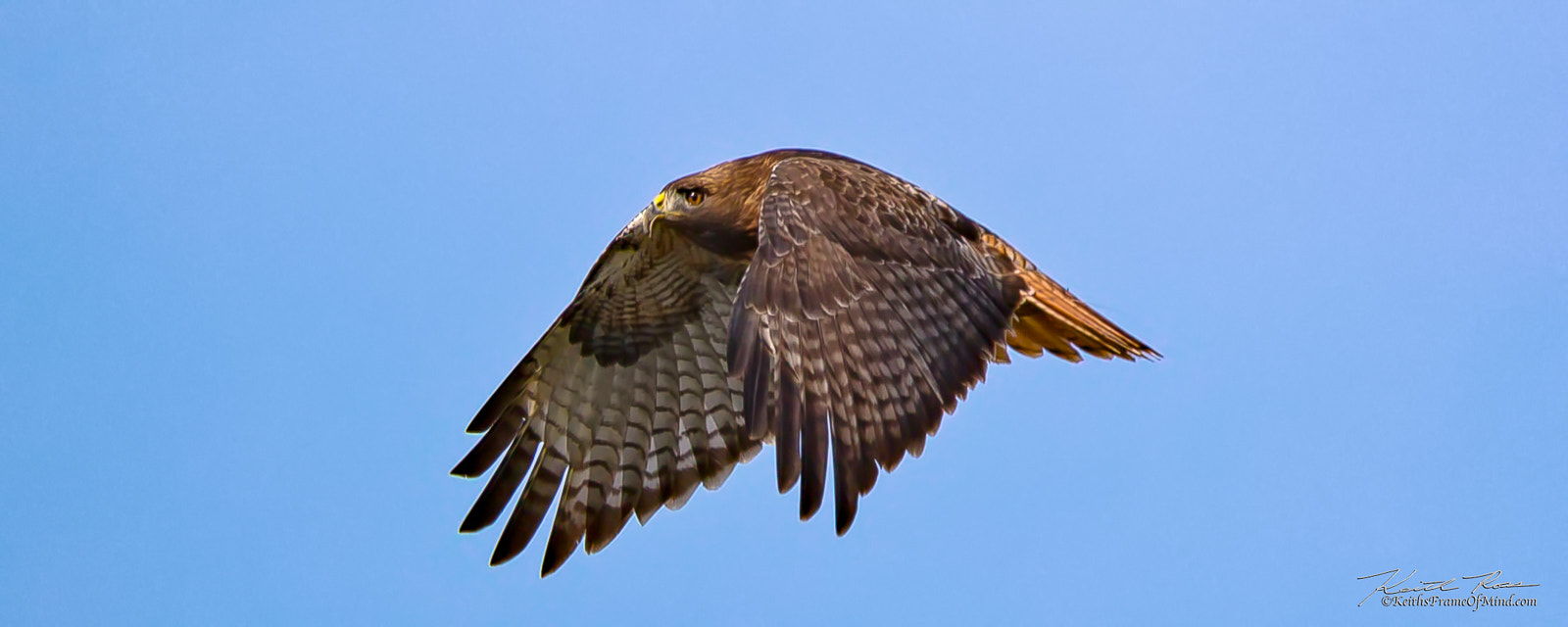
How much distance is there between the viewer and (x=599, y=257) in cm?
716

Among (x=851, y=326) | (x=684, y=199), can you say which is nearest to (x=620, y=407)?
(x=684, y=199)

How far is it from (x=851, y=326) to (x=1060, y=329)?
4.19 ft

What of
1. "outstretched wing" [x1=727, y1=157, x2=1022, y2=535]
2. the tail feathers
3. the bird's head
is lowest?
"outstretched wing" [x1=727, y1=157, x2=1022, y2=535]

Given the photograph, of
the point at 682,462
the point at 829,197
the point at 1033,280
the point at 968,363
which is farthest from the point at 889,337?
the point at 682,462

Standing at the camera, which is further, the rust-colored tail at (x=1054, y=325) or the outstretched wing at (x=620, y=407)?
the outstretched wing at (x=620, y=407)

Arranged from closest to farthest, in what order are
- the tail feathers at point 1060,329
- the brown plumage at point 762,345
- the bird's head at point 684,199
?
the brown plumage at point 762,345 → the tail feathers at point 1060,329 → the bird's head at point 684,199

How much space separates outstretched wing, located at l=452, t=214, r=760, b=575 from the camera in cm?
698

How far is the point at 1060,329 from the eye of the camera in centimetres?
663

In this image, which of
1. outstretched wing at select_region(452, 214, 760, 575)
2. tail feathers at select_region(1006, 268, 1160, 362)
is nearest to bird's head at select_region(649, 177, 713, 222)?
outstretched wing at select_region(452, 214, 760, 575)

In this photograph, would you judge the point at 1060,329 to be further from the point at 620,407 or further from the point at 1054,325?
the point at 620,407

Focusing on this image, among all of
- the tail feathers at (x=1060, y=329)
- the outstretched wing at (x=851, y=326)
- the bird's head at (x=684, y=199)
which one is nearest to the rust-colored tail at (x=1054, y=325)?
the tail feathers at (x=1060, y=329)

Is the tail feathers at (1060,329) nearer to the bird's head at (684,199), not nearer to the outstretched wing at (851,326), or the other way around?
the outstretched wing at (851,326)

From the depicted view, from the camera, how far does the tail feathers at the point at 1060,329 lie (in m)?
6.54

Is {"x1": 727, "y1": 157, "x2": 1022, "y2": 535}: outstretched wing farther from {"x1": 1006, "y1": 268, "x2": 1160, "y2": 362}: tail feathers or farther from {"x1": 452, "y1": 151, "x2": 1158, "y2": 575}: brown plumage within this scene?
{"x1": 1006, "y1": 268, "x2": 1160, "y2": 362}: tail feathers
